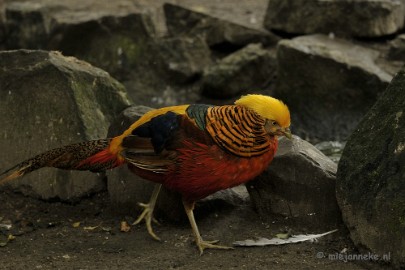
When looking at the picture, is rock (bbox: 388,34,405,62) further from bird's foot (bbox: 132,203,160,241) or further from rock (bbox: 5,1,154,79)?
bird's foot (bbox: 132,203,160,241)

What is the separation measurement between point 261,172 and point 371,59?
2.88m

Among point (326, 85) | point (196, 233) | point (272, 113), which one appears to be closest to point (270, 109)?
point (272, 113)

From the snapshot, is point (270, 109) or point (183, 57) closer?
point (270, 109)

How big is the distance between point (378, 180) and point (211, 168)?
2.31 feet

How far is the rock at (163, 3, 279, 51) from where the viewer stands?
23.2 ft

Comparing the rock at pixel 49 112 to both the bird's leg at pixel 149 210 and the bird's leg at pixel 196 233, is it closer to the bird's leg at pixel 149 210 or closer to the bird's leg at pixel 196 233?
the bird's leg at pixel 149 210

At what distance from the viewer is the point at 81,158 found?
3.85 meters

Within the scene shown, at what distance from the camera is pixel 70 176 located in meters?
4.41

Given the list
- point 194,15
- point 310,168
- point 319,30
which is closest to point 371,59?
point 319,30

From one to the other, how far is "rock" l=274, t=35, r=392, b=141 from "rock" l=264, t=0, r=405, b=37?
1.05 ft

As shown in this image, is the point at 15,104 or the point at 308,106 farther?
the point at 308,106

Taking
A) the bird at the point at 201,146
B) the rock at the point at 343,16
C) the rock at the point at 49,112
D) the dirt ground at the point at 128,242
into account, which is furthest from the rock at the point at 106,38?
the bird at the point at 201,146

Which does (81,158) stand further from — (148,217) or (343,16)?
(343,16)

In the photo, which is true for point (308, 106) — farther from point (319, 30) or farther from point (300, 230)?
point (300, 230)
